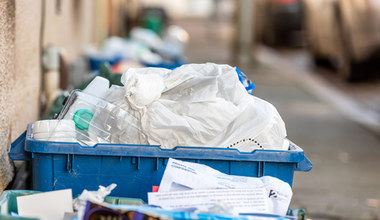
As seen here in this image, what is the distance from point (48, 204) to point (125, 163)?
44 cm

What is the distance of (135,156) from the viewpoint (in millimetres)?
2693

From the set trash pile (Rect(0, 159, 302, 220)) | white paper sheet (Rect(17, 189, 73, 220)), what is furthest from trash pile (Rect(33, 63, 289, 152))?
white paper sheet (Rect(17, 189, 73, 220))

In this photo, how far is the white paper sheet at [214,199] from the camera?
2359 mm

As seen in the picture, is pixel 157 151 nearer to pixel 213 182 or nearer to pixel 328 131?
pixel 213 182

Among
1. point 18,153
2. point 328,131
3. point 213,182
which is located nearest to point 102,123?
point 18,153

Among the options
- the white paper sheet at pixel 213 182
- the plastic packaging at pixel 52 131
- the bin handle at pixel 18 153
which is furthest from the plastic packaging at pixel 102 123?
the white paper sheet at pixel 213 182

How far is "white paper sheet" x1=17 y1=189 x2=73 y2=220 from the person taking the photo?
240cm

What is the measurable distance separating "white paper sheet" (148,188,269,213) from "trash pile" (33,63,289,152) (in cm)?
40

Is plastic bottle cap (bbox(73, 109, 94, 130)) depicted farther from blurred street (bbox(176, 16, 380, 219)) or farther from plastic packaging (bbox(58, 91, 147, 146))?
blurred street (bbox(176, 16, 380, 219))

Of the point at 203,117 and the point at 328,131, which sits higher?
the point at 203,117

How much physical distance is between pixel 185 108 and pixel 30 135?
728mm

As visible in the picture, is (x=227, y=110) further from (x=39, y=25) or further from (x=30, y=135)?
(x=39, y=25)

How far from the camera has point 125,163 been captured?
271 cm

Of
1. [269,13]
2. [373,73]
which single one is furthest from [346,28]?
[269,13]
